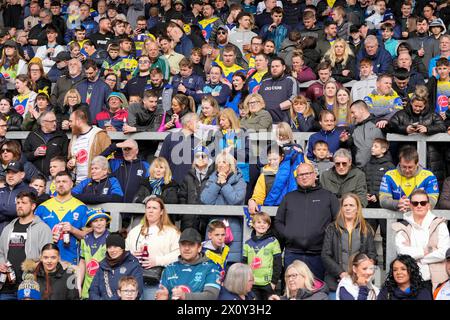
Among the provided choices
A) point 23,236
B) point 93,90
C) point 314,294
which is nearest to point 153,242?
point 23,236

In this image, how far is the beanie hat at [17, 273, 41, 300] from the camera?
11.5 metres

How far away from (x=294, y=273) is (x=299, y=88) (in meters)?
5.75

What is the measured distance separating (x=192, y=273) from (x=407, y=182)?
2.81 m

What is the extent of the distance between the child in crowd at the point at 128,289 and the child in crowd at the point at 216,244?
1.13 m

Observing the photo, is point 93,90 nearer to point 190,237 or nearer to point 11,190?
point 11,190

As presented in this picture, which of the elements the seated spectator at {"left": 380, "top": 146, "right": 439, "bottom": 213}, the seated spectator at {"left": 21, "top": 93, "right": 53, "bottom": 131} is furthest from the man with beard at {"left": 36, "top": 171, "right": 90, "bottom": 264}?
the seated spectator at {"left": 380, "top": 146, "right": 439, "bottom": 213}

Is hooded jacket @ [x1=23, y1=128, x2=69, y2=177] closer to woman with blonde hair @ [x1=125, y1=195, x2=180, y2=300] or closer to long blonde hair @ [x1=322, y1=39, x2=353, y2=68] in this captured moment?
woman with blonde hair @ [x1=125, y1=195, x2=180, y2=300]

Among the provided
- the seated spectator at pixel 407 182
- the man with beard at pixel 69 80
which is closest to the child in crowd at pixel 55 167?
the man with beard at pixel 69 80

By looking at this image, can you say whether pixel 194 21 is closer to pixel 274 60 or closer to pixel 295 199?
pixel 274 60

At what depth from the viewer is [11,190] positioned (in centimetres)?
1334

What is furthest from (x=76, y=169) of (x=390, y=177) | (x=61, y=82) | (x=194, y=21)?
(x=194, y=21)

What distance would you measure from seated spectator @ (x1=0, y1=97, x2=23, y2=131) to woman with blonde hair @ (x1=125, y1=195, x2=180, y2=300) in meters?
4.37

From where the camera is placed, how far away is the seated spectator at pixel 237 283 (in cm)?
1077
